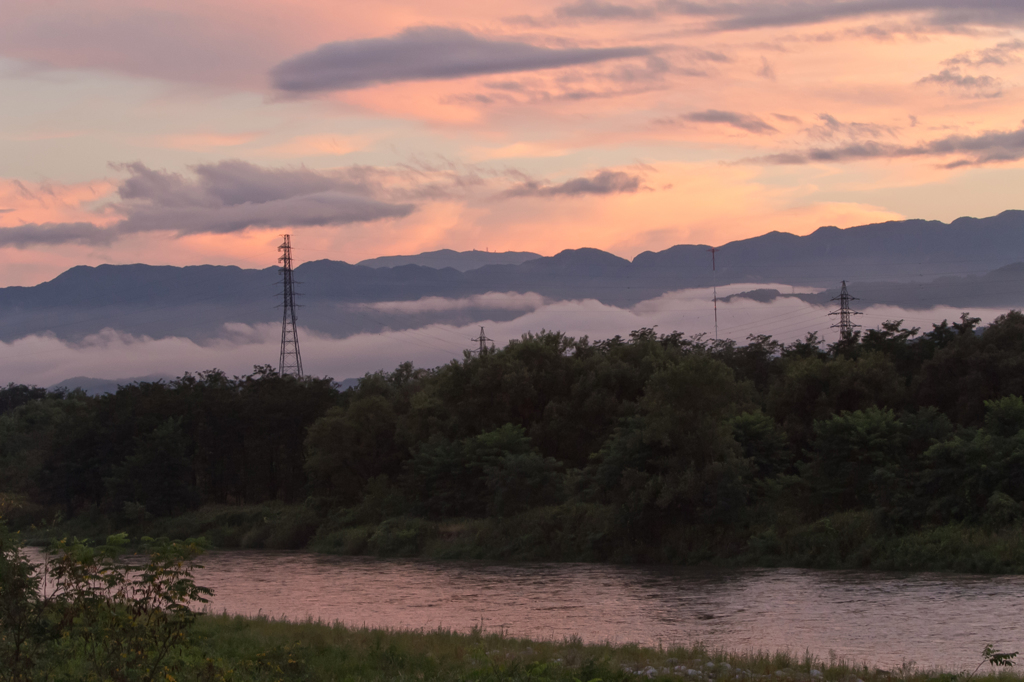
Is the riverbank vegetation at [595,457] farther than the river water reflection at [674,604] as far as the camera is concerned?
Yes

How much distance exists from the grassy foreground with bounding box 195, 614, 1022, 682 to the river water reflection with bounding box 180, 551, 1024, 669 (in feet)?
14.6

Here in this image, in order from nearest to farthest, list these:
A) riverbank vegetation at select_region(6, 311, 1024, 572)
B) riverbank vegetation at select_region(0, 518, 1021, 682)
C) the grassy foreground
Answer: riverbank vegetation at select_region(0, 518, 1021, 682), the grassy foreground, riverbank vegetation at select_region(6, 311, 1024, 572)

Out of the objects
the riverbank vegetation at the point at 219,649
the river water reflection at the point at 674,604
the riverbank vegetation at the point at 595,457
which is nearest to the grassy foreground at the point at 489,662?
the riverbank vegetation at the point at 219,649

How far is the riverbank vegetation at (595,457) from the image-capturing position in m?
54.2

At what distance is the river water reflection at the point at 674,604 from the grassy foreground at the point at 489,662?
446cm

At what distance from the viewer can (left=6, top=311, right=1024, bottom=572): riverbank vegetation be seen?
5416 cm

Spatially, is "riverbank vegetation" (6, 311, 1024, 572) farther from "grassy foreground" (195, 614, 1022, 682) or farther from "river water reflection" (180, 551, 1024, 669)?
"grassy foreground" (195, 614, 1022, 682)

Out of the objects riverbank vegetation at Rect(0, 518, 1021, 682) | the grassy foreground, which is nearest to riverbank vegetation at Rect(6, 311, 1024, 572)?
the grassy foreground

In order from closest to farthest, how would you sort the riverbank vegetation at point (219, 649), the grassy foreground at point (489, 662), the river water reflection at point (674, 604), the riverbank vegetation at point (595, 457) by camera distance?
the riverbank vegetation at point (219, 649), the grassy foreground at point (489, 662), the river water reflection at point (674, 604), the riverbank vegetation at point (595, 457)

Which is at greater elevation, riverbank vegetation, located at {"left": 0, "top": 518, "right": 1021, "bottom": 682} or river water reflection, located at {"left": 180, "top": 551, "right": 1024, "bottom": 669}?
riverbank vegetation, located at {"left": 0, "top": 518, "right": 1021, "bottom": 682}

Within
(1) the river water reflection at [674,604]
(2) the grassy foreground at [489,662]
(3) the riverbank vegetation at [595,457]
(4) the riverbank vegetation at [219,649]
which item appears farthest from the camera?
(3) the riverbank vegetation at [595,457]

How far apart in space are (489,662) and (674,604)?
23448mm

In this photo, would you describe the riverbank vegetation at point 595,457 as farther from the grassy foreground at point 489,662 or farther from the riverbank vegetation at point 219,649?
the riverbank vegetation at point 219,649

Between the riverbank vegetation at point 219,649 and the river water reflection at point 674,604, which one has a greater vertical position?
the riverbank vegetation at point 219,649
